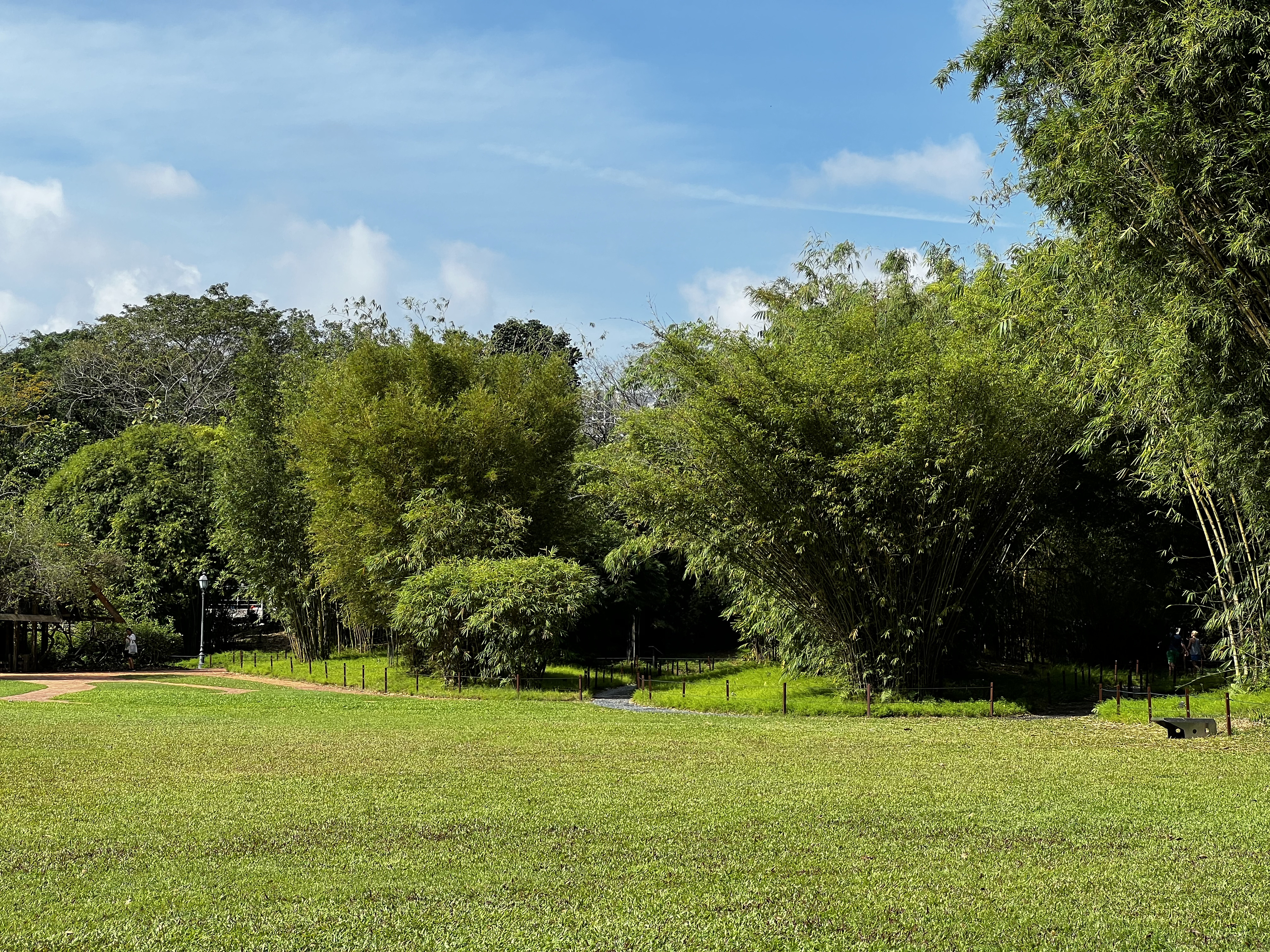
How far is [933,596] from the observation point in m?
17.0

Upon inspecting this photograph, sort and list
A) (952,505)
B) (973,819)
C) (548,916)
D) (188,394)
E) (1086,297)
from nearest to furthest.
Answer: (548,916) → (973,819) → (1086,297) → (952,505) → (188,394)

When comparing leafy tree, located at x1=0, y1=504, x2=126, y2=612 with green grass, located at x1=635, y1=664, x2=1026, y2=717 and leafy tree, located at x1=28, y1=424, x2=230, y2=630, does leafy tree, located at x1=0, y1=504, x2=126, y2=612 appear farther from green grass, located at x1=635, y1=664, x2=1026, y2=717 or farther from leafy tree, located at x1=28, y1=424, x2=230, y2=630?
green grass, located at x1=635, y1=664, x2=1026, y2=717

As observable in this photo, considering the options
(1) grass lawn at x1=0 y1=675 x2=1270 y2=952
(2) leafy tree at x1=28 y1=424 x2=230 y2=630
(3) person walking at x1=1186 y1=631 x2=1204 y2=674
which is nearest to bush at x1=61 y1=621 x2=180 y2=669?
(2) leafy tree at x1=28 y1=424 x2=230 y2=630

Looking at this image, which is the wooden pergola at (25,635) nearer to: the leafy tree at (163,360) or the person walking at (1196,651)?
the leafy tree at (163,360)

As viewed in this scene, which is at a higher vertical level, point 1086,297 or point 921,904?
point 1086,297

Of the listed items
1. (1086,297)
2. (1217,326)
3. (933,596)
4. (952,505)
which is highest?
(1086,297)

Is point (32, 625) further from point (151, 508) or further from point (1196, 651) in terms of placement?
point (1196, 651)

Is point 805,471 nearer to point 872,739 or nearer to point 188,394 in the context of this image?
point 872,739

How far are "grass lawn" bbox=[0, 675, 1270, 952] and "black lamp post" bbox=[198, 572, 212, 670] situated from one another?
15.9 m

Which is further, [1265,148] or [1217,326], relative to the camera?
[1217,326]

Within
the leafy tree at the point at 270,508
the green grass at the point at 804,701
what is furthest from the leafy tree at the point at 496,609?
the leafy tree at the point at 270,508

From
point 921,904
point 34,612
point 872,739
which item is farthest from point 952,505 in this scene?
point 34,612

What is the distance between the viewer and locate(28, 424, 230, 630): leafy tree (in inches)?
1280

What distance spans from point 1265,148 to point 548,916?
373 inches
